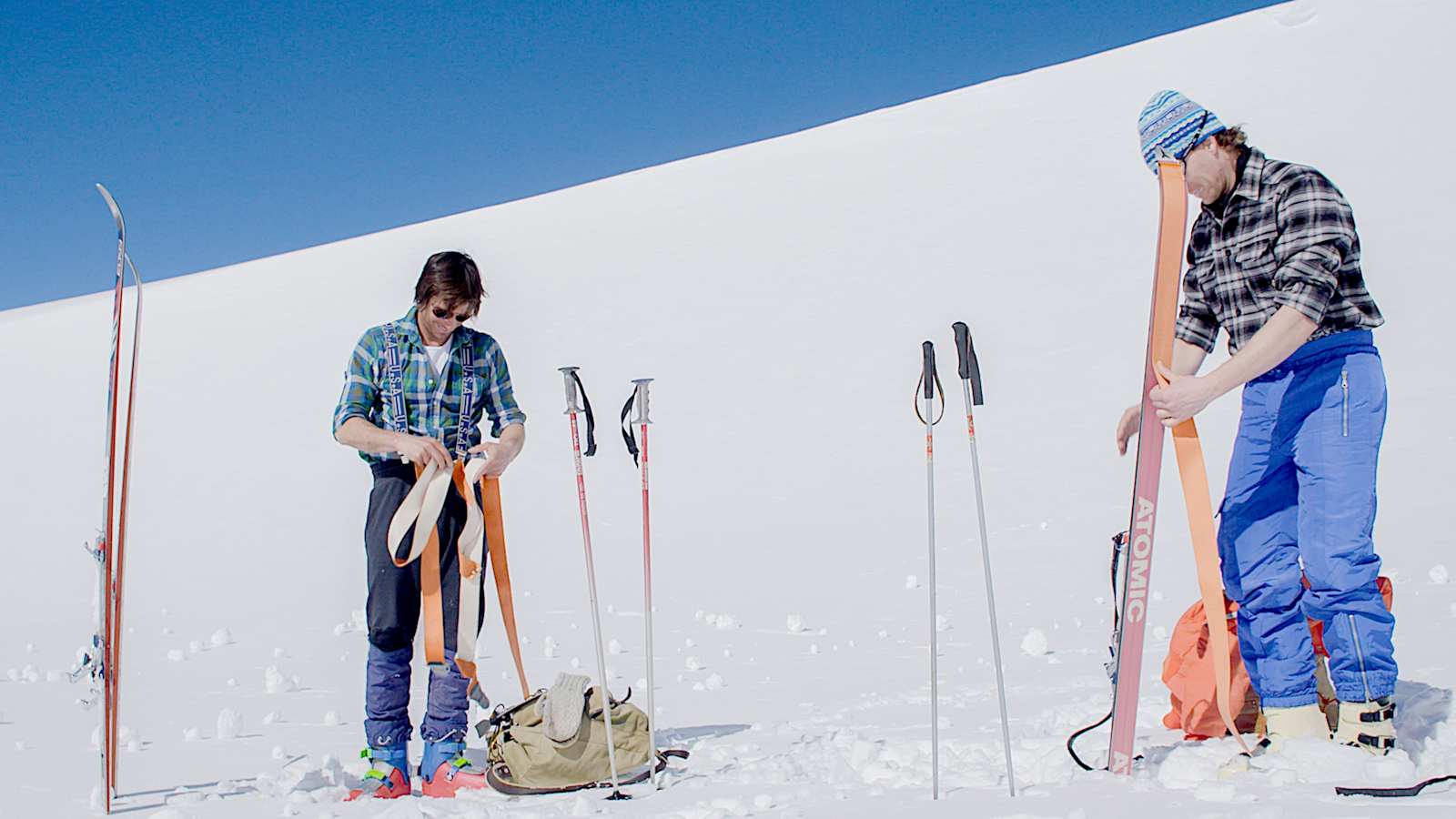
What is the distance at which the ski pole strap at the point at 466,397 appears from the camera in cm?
399

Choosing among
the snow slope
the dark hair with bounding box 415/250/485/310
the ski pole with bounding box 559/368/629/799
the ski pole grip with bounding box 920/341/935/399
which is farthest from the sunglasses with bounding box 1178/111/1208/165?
the dark hair with bounding box 415/250/485/310

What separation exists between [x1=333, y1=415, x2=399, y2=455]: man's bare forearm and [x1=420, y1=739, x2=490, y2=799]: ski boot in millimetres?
1010

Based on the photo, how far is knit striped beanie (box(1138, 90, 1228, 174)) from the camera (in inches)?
128

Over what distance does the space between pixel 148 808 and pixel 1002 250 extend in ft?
47.8

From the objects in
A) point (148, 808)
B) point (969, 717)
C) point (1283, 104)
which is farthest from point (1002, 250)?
point (148, 808)

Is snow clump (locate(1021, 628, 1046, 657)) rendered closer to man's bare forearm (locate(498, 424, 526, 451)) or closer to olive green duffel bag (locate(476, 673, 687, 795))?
olive green duffel bag (locate(476, 673, 687, 795))

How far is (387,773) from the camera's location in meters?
3.77

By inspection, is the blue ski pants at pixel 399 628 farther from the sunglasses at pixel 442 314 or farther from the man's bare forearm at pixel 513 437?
the sunglasses at pixel 442 314

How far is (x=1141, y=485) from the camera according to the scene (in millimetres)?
3244

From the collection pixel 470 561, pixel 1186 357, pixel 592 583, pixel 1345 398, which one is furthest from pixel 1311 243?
pixel 470 561

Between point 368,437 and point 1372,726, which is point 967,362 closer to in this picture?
point 1372,726

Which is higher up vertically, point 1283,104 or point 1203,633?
point 1283,104

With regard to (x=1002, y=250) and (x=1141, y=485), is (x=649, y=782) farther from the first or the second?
(x=1002, y=250)

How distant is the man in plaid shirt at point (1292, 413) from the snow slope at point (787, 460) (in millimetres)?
290
